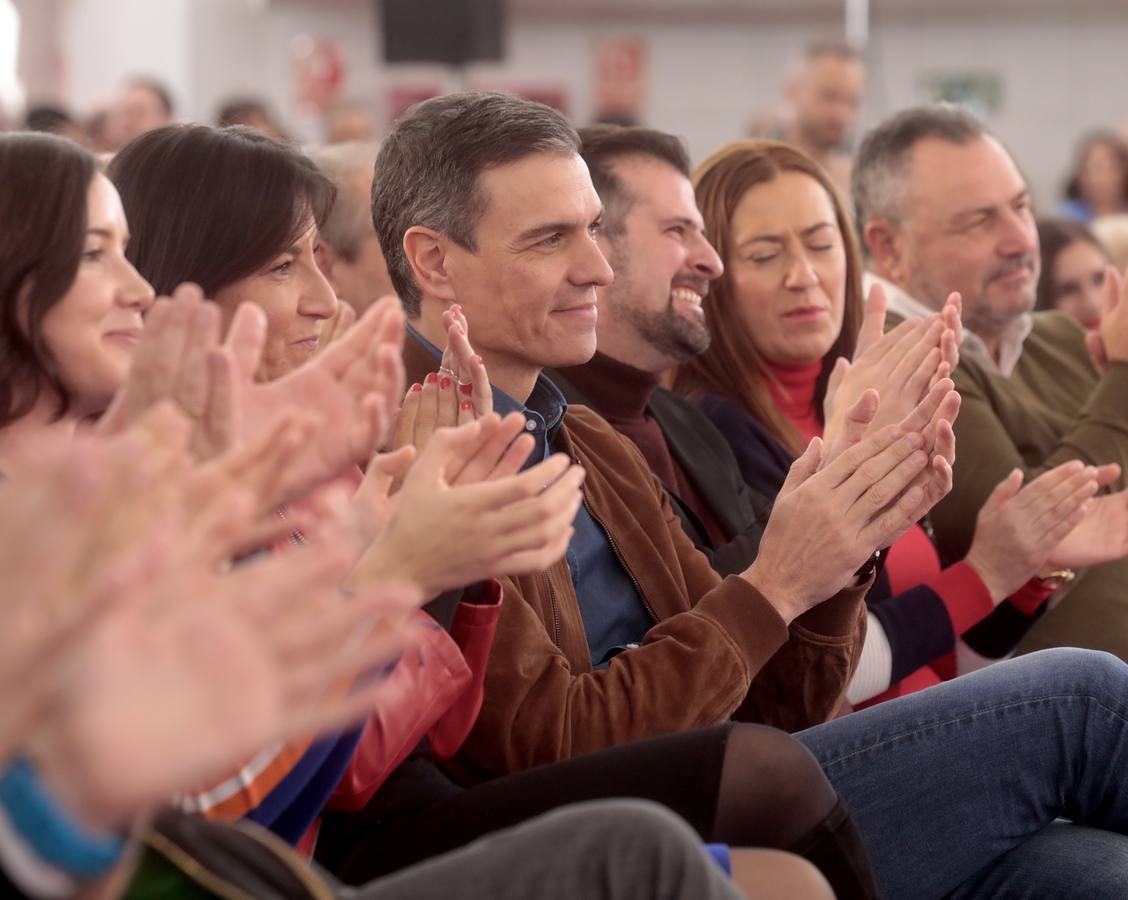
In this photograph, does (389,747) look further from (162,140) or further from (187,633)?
(162,140)

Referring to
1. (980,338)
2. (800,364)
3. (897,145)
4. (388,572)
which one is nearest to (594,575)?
(388,572)

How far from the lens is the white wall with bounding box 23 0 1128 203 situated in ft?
30.1

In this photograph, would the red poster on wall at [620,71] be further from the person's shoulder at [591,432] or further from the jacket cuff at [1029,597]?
the person's shoulder at [591,432]

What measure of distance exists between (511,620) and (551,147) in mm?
612

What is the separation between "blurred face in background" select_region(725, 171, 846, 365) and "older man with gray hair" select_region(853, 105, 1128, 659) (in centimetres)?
26

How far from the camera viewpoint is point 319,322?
1800mm

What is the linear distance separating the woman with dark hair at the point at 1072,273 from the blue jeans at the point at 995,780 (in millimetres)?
1877

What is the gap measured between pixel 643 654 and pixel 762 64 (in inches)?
337

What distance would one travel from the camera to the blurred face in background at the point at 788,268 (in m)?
2.35

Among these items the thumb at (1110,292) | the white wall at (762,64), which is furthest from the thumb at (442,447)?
the white wall at (762,64)

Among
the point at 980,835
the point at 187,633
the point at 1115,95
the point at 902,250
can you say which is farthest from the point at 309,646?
the point at 1115,95

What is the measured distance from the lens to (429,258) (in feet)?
6.10

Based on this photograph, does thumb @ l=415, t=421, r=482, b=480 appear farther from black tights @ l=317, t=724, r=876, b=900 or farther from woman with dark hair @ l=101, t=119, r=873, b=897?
black tights @ l=317, t=724, r=876, b=900

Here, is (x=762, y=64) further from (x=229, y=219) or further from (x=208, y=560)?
(x=208, y=560)
